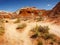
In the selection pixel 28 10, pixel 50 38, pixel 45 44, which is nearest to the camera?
pixel 45 44

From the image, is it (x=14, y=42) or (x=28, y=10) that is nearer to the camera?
(x=14, y=42)

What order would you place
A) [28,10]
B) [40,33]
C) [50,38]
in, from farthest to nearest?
[28,10] → [40,33] → [50,38]

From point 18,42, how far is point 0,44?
6.11 ft

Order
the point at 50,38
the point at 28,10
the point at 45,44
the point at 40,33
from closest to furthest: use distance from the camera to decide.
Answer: the point at 45,44, the point at 50,38, the point at 40,33, the point at 28,10

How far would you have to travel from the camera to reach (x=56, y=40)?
47.8 feet

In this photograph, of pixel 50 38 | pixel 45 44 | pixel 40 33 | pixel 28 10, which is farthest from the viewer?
pixel 28 10

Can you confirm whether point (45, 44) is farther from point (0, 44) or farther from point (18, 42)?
point (0, 44)

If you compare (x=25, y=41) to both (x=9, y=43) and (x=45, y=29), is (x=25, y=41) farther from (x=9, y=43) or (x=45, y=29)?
(x=45, y=29)

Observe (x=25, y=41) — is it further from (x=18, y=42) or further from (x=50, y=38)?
(x=50, y=38)

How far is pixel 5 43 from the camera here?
15461mm

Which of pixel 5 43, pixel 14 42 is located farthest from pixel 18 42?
pixel 5 43

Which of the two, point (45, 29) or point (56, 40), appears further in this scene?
point (45, 29)

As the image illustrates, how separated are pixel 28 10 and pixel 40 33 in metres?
60.8

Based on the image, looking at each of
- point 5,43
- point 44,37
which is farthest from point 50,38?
point 5,43
